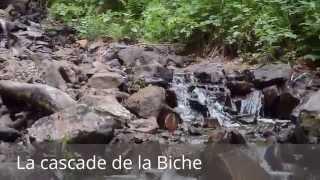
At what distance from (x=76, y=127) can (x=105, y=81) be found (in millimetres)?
2281

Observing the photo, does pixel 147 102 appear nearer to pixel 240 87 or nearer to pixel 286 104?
pixel 240 87

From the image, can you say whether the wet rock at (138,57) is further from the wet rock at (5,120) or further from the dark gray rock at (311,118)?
the dark gray rock at (311,118)

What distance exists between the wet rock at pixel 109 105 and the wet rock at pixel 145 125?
12 centimetres

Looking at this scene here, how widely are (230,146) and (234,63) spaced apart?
352 cm

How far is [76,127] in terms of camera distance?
548 cm

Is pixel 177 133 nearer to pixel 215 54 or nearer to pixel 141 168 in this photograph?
pixel 141 168

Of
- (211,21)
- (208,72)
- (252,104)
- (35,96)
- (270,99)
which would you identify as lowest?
(252,104)

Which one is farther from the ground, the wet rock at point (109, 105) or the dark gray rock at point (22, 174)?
the wet rock at point (109, 105)

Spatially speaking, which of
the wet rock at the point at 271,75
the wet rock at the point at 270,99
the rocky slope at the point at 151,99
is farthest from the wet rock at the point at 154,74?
the wet rock at the point at 270,99

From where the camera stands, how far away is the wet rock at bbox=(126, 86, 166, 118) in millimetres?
6695

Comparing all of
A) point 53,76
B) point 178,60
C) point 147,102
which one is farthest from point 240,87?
point 53,76

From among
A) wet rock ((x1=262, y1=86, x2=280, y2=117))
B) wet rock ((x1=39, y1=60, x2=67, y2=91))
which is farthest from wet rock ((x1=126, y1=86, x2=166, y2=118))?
wet rock ((x1=262, y1=86, x2=280, y2=117))

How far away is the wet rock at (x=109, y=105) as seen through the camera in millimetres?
6264

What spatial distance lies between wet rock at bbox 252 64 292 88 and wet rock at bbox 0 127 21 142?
354 centimetres
